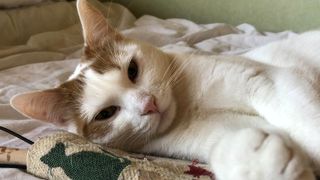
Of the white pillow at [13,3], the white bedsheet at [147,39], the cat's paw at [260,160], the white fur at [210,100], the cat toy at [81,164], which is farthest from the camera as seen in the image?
the white pillow at [13,3]

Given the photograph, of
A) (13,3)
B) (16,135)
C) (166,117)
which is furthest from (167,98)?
(13,3)

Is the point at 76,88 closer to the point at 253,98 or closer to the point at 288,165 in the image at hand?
the point at 253,98

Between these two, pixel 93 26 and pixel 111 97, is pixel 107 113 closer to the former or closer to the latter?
pixel 111 97

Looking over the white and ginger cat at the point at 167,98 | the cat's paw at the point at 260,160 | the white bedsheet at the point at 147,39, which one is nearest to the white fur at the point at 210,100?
the white and ginger cat at the point at 167,98

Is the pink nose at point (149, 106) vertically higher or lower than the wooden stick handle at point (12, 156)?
higher

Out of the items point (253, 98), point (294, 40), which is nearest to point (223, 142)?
point (253, 98)

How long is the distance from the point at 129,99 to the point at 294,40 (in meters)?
0.58

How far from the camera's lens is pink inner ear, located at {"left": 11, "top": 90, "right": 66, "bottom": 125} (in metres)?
0.97

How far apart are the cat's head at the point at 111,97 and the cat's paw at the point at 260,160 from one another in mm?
286

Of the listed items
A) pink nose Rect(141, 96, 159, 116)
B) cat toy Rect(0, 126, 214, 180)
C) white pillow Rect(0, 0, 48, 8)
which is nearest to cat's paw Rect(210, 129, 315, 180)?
cat toy Rect(0, 126, 214, 180)

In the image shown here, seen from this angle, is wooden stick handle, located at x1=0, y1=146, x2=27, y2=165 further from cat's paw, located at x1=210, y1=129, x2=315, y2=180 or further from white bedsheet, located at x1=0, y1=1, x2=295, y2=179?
cat's paw, located at x1=210, y1=129, x2=315, y2=180

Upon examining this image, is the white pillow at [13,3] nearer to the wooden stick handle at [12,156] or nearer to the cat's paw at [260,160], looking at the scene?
the wooden stick handle at [12,156]

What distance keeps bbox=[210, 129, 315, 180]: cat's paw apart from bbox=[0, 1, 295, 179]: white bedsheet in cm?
58

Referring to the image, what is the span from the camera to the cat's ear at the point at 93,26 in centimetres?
105
